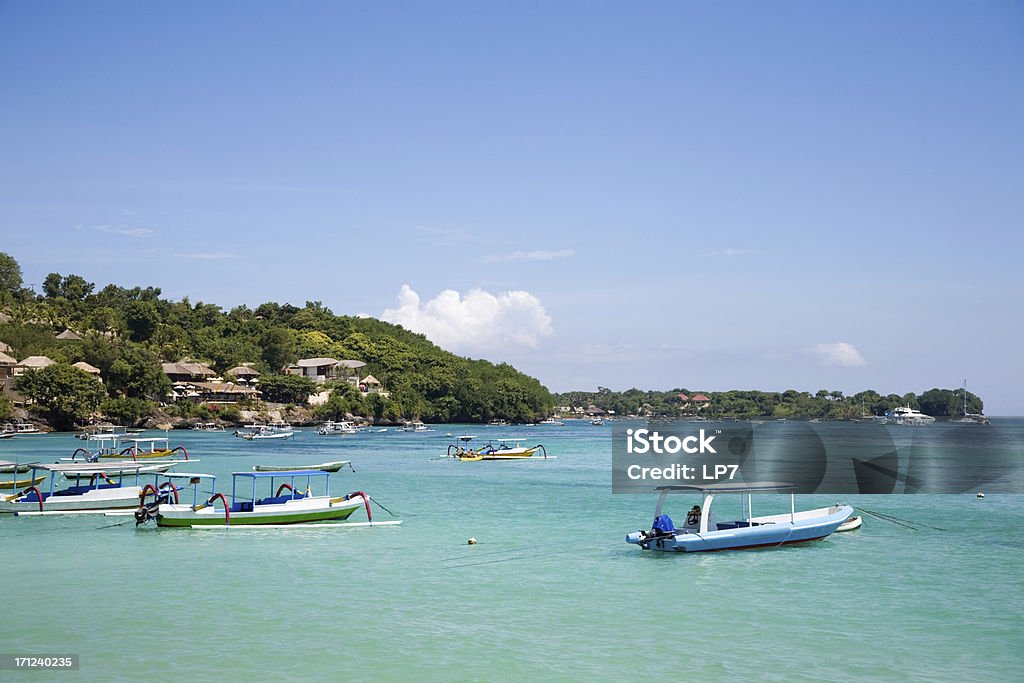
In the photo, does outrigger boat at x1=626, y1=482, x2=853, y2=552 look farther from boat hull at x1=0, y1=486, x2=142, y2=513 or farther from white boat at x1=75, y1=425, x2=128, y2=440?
white boat at x1=75, y1=425, x2=128, y2=440

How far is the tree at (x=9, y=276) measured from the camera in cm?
14962

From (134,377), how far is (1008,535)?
359 feet

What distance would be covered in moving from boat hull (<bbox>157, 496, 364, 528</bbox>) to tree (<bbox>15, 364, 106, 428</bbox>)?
8626 centimetres

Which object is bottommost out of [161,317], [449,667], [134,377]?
[449,667]

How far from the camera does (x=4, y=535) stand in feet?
98.5

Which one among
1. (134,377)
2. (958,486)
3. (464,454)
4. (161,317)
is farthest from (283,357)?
(958,486)

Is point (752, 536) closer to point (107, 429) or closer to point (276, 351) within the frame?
point (107, 429)

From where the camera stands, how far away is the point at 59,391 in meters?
108

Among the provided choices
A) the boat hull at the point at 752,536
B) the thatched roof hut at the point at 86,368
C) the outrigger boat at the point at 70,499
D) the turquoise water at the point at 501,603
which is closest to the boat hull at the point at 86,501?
the outrigger boat at the point at 70,499

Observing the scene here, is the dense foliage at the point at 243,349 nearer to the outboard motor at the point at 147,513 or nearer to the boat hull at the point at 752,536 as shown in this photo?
the outboard motor at the point at 147,513

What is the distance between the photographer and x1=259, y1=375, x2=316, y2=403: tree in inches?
5694

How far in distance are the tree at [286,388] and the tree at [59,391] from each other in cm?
3594

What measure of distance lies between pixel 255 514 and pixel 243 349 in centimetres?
13128

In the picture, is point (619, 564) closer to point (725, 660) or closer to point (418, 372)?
point (725, 660)
